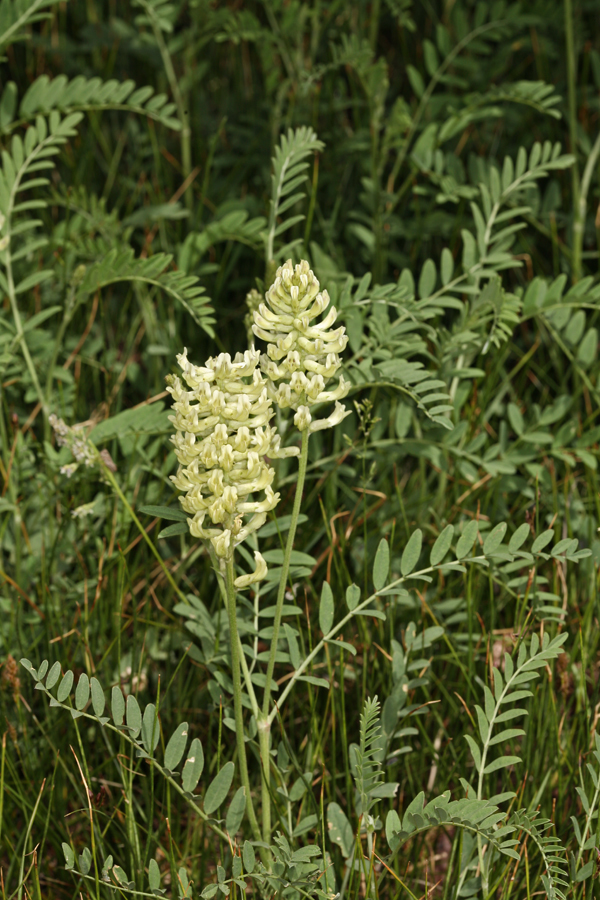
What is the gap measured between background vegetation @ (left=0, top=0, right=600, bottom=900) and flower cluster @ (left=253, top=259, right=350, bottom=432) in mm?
365

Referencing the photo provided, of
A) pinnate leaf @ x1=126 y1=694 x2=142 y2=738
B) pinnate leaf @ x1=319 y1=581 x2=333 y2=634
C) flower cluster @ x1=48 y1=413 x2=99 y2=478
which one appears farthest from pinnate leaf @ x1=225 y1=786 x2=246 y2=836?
flower cluster @ x1=48 y1=413 x2=99 y2=478

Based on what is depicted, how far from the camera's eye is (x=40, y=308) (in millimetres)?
2758

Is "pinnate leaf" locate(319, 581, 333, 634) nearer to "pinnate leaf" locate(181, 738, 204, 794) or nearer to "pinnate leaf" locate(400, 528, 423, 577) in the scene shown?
"pinnate leaf" locate(400, 528, 423, 577)

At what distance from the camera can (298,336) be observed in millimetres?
1291

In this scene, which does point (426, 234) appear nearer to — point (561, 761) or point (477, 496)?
point (477, 496)

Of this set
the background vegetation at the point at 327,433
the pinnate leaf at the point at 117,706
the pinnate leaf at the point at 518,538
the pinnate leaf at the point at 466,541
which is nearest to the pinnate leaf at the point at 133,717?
the pinnate leaf at the point at 117,706

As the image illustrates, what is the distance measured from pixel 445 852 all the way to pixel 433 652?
0.43 meters

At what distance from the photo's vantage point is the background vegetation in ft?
5.77

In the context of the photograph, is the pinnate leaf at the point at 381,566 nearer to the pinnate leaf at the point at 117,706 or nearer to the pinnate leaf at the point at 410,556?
the pinnate leaf at the point at 410,556

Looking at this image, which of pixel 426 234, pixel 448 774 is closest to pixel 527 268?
pixel 426 234

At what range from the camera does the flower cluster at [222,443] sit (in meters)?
1.20

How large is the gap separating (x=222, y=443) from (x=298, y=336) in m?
0.21

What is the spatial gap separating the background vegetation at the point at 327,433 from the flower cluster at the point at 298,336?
37cm

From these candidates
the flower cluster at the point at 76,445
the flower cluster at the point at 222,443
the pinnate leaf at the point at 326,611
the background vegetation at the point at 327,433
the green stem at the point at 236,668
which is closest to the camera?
the flower cluster at the point at 222,443
